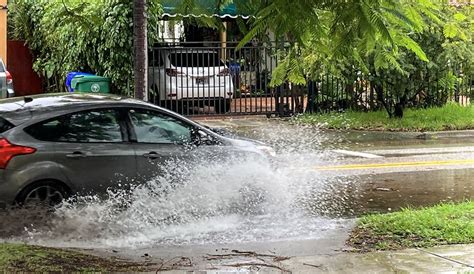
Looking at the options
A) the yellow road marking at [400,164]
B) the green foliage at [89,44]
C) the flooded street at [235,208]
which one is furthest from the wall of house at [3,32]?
the yellow road marking at [400,164]

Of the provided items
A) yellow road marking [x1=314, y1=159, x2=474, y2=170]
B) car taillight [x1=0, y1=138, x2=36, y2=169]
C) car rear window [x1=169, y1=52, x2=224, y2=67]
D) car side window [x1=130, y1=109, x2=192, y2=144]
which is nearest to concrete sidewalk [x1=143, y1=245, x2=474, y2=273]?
car side window [x1=130, y1=109, x2=192, y2=144]

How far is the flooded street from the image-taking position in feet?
23.0

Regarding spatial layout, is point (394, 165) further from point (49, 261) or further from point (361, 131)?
point (49, 261)

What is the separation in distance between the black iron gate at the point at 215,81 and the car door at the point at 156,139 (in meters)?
9.27

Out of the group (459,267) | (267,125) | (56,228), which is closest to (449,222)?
(459,267)

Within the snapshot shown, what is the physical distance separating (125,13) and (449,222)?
11137 mm

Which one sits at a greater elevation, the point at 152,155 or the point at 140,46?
the point at 140,46

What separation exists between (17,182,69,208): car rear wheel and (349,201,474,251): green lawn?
3.22m

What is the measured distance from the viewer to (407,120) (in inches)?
679

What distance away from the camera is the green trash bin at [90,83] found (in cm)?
1627

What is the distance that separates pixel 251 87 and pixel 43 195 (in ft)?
39.1

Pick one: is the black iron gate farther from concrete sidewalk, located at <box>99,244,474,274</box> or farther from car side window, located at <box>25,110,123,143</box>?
concrete sidewalk, located at <box>99,244,474,274</box>

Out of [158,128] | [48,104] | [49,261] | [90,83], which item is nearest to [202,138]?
[158,128]

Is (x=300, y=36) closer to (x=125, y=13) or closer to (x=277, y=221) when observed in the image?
(x=277, y=221)
